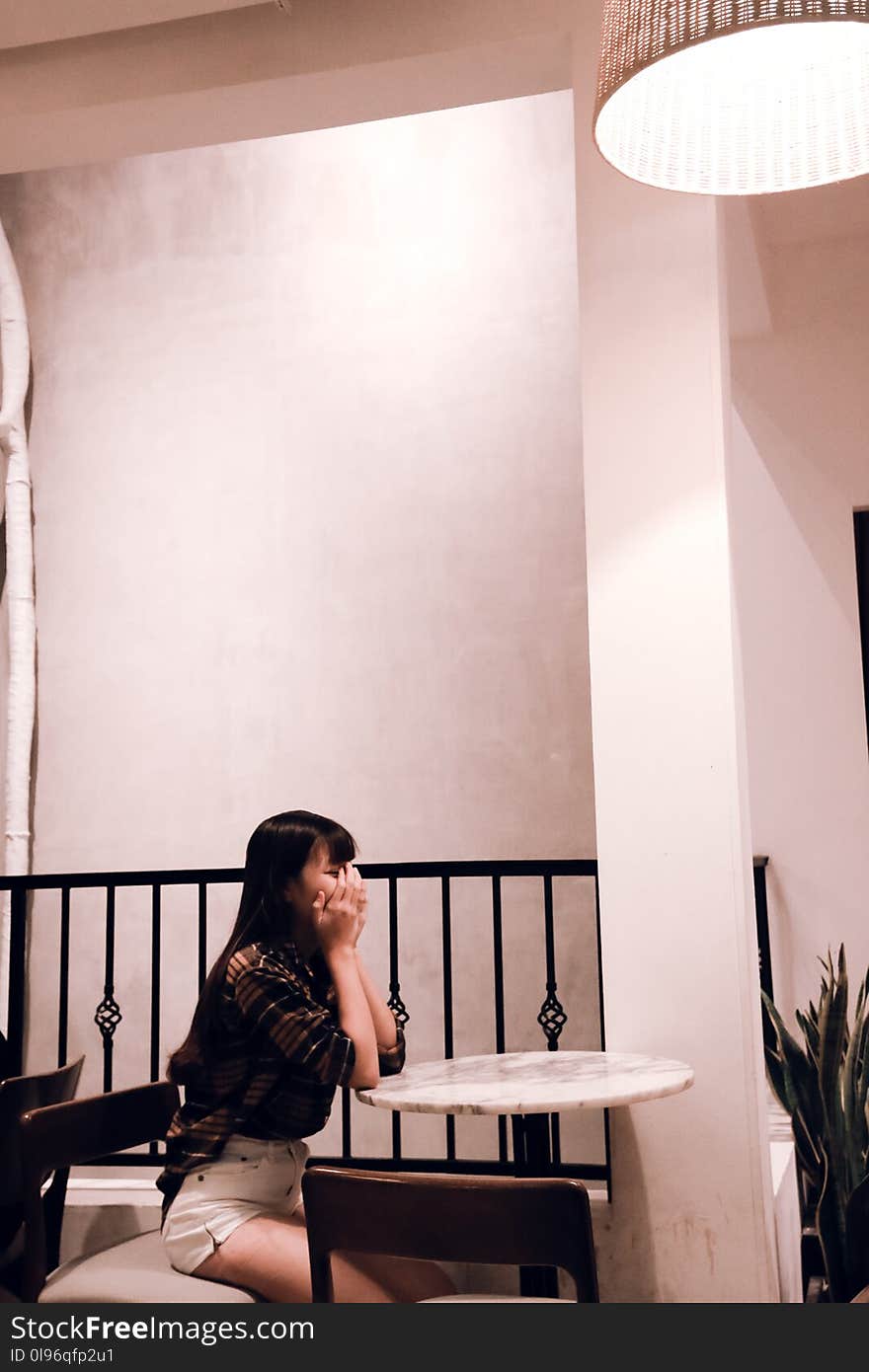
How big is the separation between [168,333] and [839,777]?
10.7 ft

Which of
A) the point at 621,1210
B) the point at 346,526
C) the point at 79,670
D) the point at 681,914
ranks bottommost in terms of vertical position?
the point at 621,1210

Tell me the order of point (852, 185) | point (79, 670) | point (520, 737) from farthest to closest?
1. point (79, 670)
2. point (520, 737)
3. point (852, 185)

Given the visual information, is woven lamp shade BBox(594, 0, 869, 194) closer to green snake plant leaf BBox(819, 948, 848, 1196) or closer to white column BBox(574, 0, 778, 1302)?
white column BBox(574, 0, 778, 1302)

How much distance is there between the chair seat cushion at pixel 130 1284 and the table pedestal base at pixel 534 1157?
0.53 meters

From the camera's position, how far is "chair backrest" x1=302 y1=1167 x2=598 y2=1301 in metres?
1.48

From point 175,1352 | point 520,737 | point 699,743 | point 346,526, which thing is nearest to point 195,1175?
point 175,1352

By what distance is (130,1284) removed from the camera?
2064 millimetres

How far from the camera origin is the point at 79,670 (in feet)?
17.2

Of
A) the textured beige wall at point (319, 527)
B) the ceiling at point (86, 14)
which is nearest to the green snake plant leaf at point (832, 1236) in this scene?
the textured beige wall at point (319, 527)

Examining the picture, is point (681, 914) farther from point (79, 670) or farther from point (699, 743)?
point (79, 670)

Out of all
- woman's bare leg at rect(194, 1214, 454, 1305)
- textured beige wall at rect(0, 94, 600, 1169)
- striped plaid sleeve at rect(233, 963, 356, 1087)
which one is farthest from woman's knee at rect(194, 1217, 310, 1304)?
textured beige wall at rect(0, 94, 600, 1169)

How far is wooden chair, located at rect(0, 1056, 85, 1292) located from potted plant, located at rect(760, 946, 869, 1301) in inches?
67.0

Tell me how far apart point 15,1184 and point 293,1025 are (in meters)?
0.75

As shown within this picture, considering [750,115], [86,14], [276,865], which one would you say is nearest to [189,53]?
[86,14]
